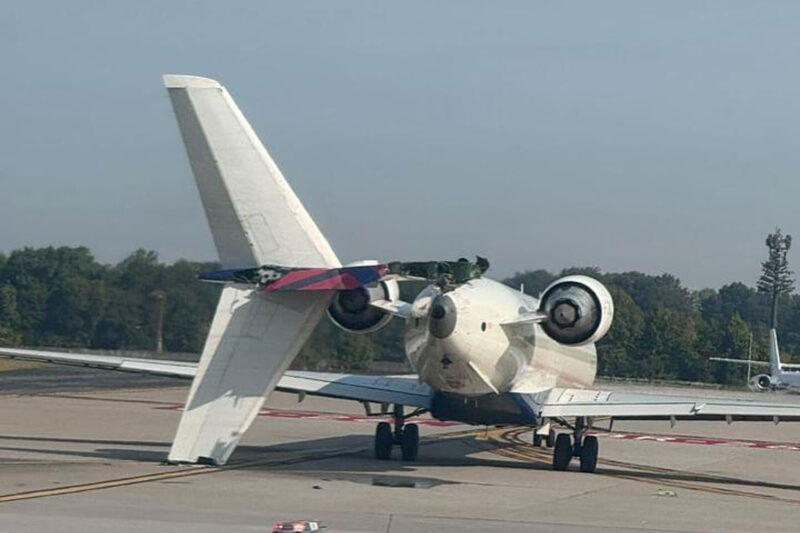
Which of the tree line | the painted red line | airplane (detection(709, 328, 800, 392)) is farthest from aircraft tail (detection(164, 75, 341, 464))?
airplane (detection(709, 328, 800, 392))

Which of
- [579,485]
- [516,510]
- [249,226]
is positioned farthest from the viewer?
[579,485]

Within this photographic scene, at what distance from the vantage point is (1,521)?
19.2 metres

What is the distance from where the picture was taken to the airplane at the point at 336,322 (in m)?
26.0

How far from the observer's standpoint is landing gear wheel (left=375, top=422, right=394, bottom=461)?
33.5m

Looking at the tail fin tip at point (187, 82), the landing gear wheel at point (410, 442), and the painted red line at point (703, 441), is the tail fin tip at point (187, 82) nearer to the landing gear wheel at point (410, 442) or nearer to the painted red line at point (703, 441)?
the landing gear wheel at point (410, 442)

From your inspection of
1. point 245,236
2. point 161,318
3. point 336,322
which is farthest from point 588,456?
point 161,318

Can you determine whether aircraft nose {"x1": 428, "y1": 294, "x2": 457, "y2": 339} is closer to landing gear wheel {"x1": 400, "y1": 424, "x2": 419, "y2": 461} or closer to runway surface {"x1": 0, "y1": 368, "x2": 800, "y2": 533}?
runway surface {"x1": 0, "y1": 368, "x2": 800, "y2": 533}

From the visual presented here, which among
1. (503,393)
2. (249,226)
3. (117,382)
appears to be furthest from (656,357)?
(249,226)

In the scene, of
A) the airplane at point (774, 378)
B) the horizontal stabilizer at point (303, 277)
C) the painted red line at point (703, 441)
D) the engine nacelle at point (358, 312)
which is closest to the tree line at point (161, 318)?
the airplane at point (774, 378)

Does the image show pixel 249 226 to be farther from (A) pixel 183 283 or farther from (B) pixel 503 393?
(A) pixel 183 283

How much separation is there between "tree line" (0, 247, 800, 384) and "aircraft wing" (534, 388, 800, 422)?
6.48m

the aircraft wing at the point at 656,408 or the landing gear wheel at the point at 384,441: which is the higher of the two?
the aircraft wing at the point at 656,408

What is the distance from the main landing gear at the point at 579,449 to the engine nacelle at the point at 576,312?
2.84 m

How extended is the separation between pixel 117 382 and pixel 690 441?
37033 millimetres
